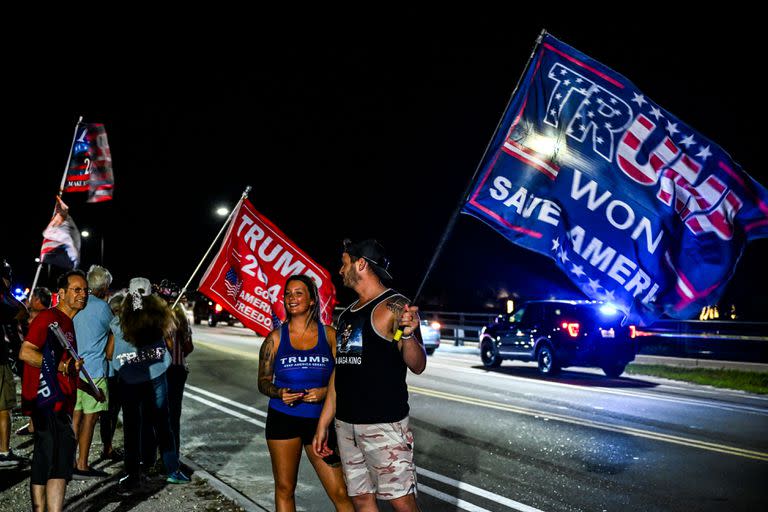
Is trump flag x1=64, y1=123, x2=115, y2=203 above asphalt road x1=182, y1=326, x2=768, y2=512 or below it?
above

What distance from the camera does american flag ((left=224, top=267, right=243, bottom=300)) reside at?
7996mm

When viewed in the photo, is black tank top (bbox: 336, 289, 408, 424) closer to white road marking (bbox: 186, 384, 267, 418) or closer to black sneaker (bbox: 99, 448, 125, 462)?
black sneaker (bbox: 99, 448, 125, 462)

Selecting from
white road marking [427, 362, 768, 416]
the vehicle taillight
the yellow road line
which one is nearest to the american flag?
the yellow road line

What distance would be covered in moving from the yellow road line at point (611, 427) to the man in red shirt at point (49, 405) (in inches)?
266

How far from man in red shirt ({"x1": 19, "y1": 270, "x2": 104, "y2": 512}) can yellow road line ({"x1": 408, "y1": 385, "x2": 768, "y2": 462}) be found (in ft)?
22.2

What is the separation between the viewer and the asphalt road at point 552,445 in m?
6.27

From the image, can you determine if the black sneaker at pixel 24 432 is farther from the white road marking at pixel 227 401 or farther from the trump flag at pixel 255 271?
the white road marking at pixel 227 401

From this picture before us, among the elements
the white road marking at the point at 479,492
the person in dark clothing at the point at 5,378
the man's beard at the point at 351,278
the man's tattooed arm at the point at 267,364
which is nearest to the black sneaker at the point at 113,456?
the person in dark clothing at the point at 5,378

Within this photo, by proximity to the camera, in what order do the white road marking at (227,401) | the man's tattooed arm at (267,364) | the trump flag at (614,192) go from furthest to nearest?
the white road marking at (227,401), the trump flag at (614,192), the man's tattooed arm at (267,364)

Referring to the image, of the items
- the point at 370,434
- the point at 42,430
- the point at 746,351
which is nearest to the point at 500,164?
the point at 370,434

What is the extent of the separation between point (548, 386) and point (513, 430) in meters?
5.24

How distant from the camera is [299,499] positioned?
620 centimetres

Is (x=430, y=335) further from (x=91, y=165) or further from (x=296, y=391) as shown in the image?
(x=296, y=391)

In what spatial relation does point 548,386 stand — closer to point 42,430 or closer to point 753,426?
point 753,426
